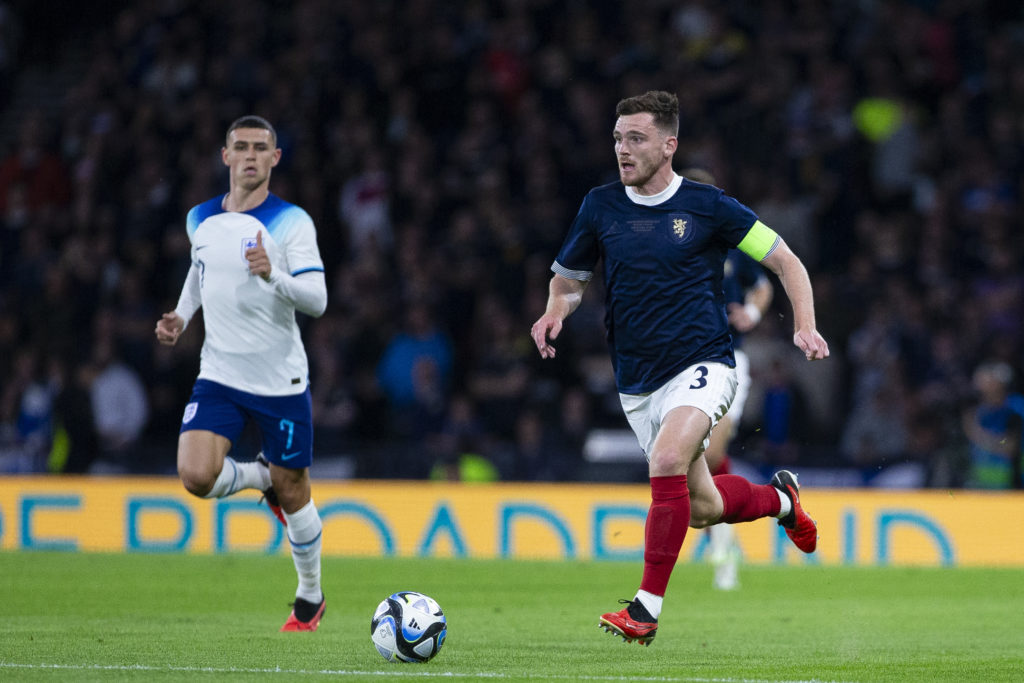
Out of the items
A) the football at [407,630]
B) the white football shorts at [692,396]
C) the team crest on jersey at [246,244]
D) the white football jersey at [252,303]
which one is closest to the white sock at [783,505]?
the white football shorts at [692,396]

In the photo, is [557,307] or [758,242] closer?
[758,242]

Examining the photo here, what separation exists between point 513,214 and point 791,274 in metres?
10.1

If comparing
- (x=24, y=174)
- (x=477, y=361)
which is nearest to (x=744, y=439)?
(x=477, y=361)

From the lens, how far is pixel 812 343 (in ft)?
22.3

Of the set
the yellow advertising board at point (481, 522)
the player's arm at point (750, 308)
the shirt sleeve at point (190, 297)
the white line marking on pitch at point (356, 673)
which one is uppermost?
the shirt sleeve at point (190, 297)

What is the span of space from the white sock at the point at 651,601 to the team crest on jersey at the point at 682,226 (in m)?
1.54

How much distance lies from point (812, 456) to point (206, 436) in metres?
7.49

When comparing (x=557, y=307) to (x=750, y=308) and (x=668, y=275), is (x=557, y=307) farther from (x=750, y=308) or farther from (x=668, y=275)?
(x=750, y=308)

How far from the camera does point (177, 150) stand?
61.9ft

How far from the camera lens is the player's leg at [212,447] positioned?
8031 mm

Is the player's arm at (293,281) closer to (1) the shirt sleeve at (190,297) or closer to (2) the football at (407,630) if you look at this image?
(1) the shirt sleeve at (190,297)

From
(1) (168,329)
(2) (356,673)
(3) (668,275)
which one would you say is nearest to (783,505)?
(3) (668,275)

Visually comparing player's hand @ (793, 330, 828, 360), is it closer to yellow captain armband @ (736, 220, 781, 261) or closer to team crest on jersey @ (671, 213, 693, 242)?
yellow captain armband @ (736, 220, 781, 261)

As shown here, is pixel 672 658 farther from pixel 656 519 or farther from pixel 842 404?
pixel 842 404
